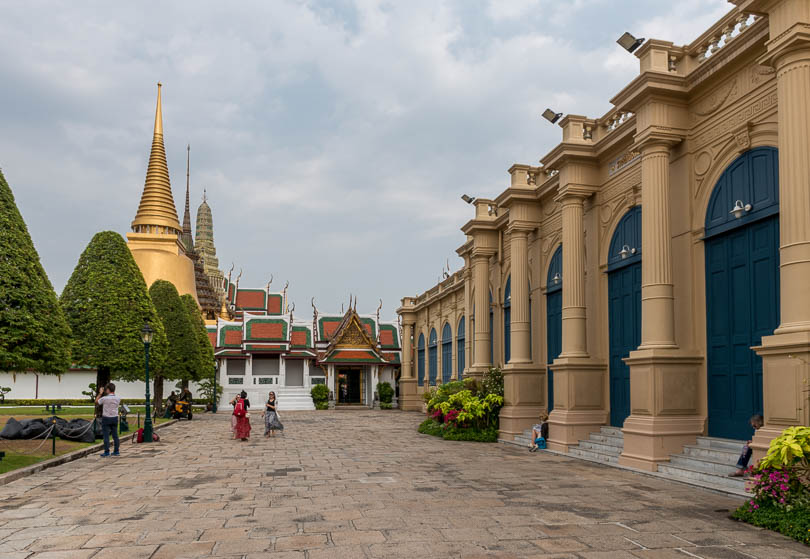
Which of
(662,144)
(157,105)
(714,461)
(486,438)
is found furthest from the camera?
(157,105)

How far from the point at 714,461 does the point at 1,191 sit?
45.2 ft

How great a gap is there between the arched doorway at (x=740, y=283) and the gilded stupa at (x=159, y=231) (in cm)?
5396

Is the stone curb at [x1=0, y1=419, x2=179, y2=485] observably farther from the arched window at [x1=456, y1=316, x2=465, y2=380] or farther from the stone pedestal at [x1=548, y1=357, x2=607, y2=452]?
the arched window at [x1=456, y1=316, x2=465, y2=380]

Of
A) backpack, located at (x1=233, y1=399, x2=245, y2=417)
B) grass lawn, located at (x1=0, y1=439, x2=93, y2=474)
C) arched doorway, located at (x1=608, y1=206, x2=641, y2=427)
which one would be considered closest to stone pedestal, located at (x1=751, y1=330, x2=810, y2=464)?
arched doorway, located at (x1=608, y1=206, x2=641, y2=427)

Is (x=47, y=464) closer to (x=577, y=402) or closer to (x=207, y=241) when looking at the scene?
(x=577, y=402)

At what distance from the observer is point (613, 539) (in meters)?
6.76

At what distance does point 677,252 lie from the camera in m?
12.8

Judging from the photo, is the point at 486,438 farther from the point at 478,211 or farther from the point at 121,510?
the point at 121,510

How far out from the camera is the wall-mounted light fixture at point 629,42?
12.7 metres


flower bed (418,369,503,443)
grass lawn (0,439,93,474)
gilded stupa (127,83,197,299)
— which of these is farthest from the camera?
gilded stupa (127,83,197,299)

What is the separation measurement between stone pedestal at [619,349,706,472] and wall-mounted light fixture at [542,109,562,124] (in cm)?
705

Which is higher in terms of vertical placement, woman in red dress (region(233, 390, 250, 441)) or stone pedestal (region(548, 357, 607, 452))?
stone pedestal (region(548, 357, 607, 452))

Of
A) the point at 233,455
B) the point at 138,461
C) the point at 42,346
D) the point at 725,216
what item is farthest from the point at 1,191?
the point at 725,216

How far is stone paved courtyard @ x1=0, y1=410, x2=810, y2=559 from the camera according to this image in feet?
21.1
